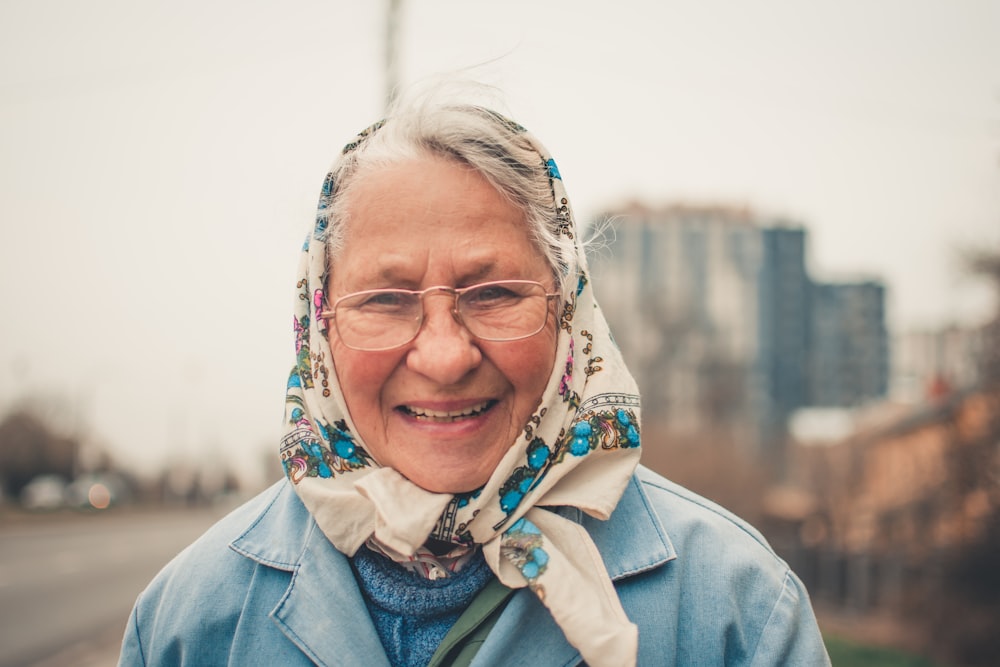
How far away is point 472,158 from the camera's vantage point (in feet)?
5.70

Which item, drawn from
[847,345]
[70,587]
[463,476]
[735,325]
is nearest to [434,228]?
[463,476]

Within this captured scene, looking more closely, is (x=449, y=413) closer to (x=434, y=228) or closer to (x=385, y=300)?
(x=385, y=300)

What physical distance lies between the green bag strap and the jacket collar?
0.04 m

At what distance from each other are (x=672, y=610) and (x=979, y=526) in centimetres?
969

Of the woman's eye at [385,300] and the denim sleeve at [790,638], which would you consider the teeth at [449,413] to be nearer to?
the woman's eye at [385,300]

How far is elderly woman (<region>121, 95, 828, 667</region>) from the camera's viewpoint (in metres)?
1.67

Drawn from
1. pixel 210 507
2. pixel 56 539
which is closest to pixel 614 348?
pixel 56 539

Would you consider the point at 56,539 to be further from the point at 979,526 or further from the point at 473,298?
the point at 473,298

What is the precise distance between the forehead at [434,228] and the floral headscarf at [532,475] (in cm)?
13

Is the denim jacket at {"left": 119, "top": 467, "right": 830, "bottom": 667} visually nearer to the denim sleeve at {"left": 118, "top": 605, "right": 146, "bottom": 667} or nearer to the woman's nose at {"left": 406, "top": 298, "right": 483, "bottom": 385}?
the denim sleeve at {"left": 118, "top": 605, "right": 146, "bottom": 667}

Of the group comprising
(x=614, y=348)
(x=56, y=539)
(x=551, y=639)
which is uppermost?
(x=614, y=348)

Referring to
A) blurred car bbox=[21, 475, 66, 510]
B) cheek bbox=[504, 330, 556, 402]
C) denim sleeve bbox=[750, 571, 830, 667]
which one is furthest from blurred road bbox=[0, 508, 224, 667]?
blurred car bbox=[21, 475, 66, 510]

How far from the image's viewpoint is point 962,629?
945 cm

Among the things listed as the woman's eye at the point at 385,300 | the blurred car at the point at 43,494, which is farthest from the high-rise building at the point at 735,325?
the blurred car at the point at 43,494
